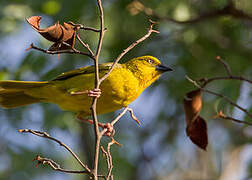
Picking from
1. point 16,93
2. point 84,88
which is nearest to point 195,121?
point 84,88

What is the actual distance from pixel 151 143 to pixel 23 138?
91.7 inches

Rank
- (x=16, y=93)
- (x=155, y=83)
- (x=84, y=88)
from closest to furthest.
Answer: (x=84, y=88) < (x=16, y=93) < (x=155, y=83)

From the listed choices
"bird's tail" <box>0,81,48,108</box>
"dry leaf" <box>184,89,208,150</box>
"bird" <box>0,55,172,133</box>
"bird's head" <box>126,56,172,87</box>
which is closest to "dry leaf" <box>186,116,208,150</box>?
"dry leaf" <box>184,89,208,150</box>

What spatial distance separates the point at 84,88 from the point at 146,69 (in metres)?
0.95

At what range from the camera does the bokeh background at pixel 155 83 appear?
18.0ft

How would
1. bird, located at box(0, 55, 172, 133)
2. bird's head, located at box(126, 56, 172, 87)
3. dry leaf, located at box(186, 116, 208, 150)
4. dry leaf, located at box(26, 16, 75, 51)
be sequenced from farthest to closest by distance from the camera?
bird's head, located at box(126, 56, 172, 87) → bird, located at box(0, 55, 172, 133) → dry leaf, located at box(186, 116, 208, 150) → dry leaf, located at box(26, 16, 75, 51)

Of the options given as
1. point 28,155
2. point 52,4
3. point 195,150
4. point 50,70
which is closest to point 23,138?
point 28,155

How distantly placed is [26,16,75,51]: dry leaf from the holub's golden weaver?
1.57 m

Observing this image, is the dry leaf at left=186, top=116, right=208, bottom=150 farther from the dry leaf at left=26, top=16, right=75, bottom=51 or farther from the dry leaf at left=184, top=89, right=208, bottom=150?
the dry leaf at left=26, top=16, right=75, bottom=51

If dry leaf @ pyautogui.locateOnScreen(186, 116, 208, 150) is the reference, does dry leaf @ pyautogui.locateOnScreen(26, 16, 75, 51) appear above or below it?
above

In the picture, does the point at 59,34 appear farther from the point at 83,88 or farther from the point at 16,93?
the point at 16,93

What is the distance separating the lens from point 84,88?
411 centimetres

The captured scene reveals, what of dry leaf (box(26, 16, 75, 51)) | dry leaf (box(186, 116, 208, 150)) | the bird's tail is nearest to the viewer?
dry leaf (box(26, 16, 75, 51))

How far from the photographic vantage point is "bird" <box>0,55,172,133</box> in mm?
4080
